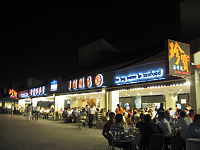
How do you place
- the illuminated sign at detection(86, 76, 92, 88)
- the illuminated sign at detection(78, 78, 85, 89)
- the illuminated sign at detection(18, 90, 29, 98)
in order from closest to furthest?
the illuminated sign at detection(86, 76, 92, 88), the illuminated sign at detection(78, 78, 85, 89), the illuminated sign at detection(18, 90, 29, 98)

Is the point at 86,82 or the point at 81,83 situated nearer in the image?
the point at 86,82

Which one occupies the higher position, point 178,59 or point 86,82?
point 178,59

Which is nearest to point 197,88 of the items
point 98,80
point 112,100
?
point 98,80

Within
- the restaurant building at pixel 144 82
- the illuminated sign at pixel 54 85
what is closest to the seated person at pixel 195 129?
the restaurant building at pixel 144 82

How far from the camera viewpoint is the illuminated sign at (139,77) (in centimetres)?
1096

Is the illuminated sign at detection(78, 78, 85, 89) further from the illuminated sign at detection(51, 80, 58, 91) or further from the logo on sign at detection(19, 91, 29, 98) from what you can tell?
the logo on sign at detection(19, 91, 29, 98)

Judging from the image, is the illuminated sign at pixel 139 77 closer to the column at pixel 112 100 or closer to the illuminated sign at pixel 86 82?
the illuminated sign at pixel 86 82

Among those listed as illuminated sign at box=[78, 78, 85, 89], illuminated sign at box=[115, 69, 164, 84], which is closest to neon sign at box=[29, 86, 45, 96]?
illuminated sign at box=[78, 78, 85, 89]

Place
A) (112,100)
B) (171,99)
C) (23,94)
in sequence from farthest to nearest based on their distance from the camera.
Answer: (23,94)
(171,99)
(112,100)

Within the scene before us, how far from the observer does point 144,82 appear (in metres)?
11.7

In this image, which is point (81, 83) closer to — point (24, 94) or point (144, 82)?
point (144, 82)

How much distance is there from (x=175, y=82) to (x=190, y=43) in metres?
1.86

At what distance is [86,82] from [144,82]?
247 inches

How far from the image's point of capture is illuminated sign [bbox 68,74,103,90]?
15656 millimetres
